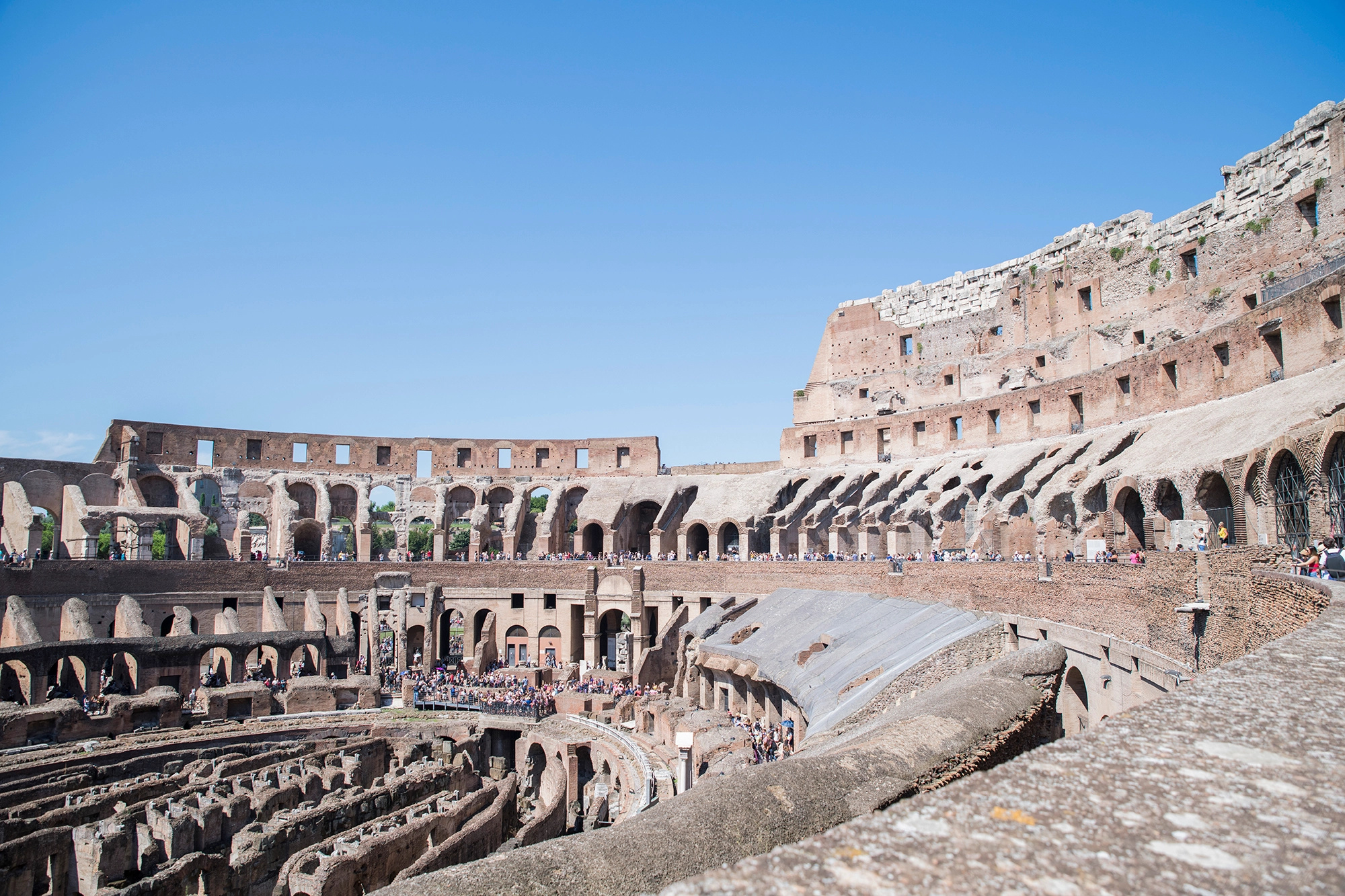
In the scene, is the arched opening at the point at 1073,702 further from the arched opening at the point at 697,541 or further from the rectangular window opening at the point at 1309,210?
the arched opening at the point at 697,541

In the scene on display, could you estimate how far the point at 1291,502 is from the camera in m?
16.3

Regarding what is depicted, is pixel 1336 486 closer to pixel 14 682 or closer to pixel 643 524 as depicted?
pixel 643 524

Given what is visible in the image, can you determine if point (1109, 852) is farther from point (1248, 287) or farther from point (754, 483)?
point (754, 483)

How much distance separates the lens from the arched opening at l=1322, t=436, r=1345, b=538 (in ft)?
46.5

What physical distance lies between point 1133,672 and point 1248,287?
22222 millimetres

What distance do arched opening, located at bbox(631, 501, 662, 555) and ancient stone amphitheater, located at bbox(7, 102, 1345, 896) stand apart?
26 centimetres

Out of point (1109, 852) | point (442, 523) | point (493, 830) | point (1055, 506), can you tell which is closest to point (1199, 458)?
point (1055, 506)

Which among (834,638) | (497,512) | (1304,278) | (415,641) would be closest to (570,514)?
(497,512)

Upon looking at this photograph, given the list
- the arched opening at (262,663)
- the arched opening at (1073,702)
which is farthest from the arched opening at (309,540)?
the arched opening at (1073,702)

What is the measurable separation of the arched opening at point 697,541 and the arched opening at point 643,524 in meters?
2.83

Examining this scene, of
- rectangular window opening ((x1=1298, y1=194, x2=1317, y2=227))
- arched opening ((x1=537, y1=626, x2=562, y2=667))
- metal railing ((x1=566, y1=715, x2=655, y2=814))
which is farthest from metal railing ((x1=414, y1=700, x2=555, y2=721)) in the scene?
rectangular window opening ((x1=1298, y1=194, x2=1317, y2=227))

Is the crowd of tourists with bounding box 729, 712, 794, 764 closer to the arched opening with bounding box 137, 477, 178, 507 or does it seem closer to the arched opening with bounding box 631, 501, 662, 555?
the arched opening with bounding box 631, 501, 662, 555

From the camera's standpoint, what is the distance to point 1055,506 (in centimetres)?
2905

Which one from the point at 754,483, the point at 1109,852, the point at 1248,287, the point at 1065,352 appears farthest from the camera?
the point at 754,483
